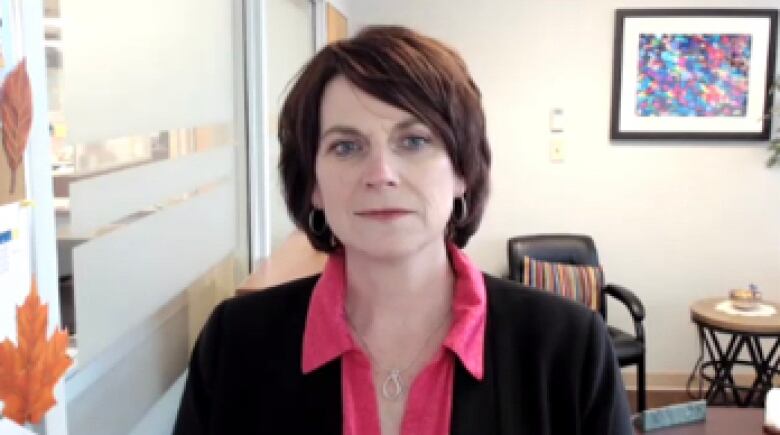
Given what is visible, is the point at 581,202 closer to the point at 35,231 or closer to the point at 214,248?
the point at 214,248

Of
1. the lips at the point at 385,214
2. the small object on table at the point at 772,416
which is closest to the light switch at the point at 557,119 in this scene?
the small object on table at the point at 772,416

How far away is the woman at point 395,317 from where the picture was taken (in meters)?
1.02

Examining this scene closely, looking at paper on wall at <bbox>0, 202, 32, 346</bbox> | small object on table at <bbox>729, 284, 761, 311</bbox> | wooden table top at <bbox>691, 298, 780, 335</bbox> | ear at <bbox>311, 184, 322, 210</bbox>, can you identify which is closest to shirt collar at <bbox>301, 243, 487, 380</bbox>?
ear at <bbox>311, 184, 322, 210</bbox>

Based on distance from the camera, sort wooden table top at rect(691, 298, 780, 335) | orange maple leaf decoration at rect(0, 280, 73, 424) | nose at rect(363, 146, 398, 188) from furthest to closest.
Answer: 1. wooden table top at rect(691, 298, 780, 335)
2. nose at rect(363, 146, 398, 188)
3. orange maple leaf decoration at rect(0, 280, 73, 424)

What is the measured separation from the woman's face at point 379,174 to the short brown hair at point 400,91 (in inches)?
0.7

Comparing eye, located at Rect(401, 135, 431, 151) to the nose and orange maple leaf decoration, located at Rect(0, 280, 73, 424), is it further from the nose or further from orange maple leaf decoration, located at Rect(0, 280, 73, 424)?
orange maple leaf decoration, located at Rect(0, 280, 73, 424)

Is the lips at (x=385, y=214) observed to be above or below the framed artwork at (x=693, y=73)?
below

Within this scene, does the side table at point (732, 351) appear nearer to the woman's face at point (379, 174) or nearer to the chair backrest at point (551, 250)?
the chair backrest at point (551, 250)

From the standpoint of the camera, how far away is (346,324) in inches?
43.8

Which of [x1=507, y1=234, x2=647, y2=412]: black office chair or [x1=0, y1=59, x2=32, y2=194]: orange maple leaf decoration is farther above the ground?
[x1=0, y1=59, x2=32, y2=194]: orange maple leaf decoration

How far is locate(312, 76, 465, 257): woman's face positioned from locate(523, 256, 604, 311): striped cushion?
2.92 m

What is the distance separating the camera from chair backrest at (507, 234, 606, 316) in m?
3.99

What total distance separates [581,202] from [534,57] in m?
0.83

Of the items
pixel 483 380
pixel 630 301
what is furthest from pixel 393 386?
pixel 630 301
